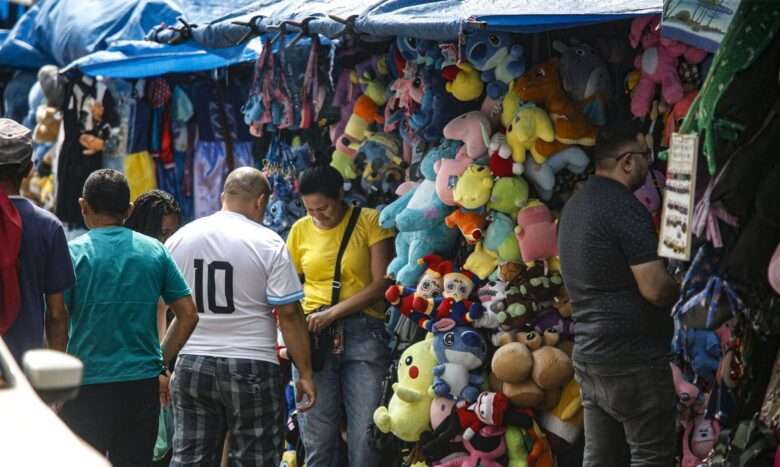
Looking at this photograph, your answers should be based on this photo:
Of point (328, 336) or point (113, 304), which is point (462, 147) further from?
point (113, 304)

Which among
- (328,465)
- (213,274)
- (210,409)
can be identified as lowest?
(328,465)

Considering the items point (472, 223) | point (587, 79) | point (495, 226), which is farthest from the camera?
point (472, 223)

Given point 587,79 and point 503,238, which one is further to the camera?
point 503,238

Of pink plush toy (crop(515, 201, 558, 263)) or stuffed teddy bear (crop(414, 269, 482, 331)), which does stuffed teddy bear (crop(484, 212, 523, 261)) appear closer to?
pink plush toy (crop(515, 201, 558, 263))

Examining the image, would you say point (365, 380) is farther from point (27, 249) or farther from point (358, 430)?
point (27, 249)

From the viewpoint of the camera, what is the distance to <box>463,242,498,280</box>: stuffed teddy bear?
8.55 metres

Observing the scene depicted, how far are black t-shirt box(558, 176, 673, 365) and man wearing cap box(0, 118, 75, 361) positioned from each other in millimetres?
2247

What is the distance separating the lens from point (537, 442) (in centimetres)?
834

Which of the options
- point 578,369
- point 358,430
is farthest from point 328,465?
point 578,369

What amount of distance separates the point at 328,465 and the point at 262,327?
154cm

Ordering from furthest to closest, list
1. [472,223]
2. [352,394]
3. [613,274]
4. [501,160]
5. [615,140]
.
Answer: [352,394] < [472,223] < [501,160] < [615,140] < [613,274]

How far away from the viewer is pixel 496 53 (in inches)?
325

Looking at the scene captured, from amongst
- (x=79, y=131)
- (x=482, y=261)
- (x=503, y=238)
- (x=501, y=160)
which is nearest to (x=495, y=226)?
(x=503, y=238)

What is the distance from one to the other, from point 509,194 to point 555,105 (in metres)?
0.53
